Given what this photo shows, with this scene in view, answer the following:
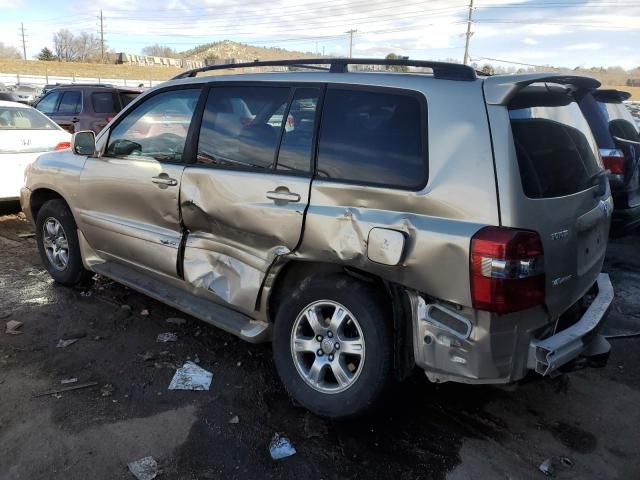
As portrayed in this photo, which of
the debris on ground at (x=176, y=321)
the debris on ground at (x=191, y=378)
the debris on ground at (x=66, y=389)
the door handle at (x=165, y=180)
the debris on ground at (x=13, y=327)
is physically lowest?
the debris on ground at (x=66, y=389)

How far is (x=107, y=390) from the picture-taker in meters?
3.31

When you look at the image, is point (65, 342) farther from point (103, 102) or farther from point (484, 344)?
point (103, 102)

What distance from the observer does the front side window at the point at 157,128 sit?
3771 mm

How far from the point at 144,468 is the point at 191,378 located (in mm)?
869

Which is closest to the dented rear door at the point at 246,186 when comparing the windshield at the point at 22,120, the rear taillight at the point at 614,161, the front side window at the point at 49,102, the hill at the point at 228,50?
the rear taillight at the point at 614,161

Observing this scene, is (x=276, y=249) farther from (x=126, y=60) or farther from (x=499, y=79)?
(x=126, y=60)

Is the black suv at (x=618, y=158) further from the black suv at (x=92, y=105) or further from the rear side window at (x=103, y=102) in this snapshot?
the rear side window at (x=103, y=102)

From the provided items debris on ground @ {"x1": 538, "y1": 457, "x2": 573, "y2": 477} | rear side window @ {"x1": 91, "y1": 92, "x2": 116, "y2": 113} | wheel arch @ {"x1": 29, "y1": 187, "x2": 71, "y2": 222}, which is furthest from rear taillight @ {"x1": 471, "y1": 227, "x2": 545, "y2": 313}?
rear side window @ {"x1": 91, "y1": 92, "x2": 116, "y2": 113}

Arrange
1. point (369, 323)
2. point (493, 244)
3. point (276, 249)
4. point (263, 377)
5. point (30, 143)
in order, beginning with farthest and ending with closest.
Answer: point (30, 143) < point (263, 377) < point (276, 249) < point (369, 323) < point (493, 244)

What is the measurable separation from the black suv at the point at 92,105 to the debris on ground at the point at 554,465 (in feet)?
35.7

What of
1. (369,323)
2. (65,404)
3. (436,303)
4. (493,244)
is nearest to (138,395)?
(65,404)

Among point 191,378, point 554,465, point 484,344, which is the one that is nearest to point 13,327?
point 191,378

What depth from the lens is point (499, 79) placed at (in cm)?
257

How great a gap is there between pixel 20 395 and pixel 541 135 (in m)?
3.32
